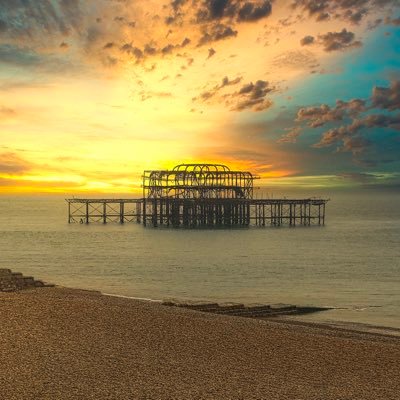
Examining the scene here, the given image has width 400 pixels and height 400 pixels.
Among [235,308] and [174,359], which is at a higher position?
[174,359]

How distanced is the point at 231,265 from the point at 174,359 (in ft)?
112

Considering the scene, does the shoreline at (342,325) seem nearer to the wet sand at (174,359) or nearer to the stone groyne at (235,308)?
the stone groyne at (235,308)

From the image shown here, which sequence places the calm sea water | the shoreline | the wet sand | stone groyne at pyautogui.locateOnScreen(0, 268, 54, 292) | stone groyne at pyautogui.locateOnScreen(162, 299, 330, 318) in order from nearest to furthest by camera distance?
the wet sand
the shoreline
stone groyne at pyautogui.locateOnScreen(162, 299, 330, 318)
stone groyne at pyautogui.locateOnScreen(0, 268, 54, 292)
the calm sea water

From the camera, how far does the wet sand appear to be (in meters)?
10.7

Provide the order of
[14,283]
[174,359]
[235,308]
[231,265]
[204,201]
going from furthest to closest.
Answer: [204,201]
[231,265]
[14,283]
[235,308]
[174,359]

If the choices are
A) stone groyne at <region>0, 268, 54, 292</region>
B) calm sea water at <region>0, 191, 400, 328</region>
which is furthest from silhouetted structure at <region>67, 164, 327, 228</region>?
stone groyne at <region>0, 268, 54, 292</region>

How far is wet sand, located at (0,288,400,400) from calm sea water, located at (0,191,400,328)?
980cm

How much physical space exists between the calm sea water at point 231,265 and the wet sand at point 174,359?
9797mm

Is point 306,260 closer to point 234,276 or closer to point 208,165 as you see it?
point 234,276

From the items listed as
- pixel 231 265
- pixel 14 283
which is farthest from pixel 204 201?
pixel 14 283

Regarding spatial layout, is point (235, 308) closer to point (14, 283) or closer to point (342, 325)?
point (342, 325)

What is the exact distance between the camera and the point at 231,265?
46.8 metres

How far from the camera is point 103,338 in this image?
14.3 m

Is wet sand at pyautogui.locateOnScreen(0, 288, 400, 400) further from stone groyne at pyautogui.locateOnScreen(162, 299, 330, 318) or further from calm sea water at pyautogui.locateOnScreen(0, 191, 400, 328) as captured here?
calm sea water at pyautogui.locateOnScreen(0, 191, 400, 328)
